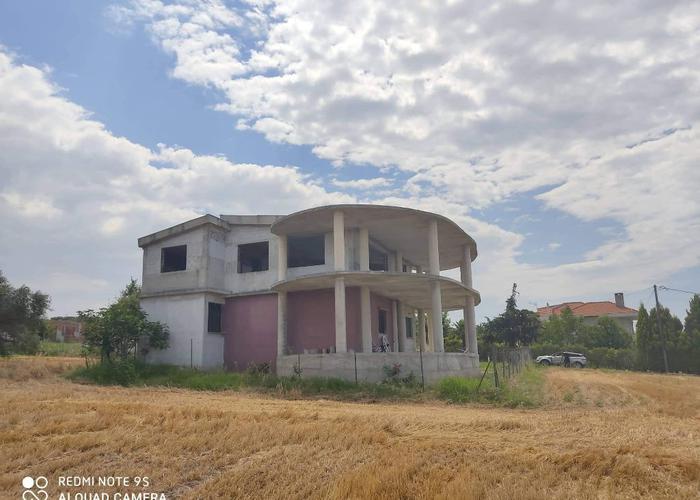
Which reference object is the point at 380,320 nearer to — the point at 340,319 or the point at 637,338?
the point at 340,319

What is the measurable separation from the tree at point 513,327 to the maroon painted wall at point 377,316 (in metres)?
17.7

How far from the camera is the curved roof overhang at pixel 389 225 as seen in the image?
2175cm

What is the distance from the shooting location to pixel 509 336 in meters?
42.3

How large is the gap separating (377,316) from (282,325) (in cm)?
518

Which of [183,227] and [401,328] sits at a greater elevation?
[183,227]

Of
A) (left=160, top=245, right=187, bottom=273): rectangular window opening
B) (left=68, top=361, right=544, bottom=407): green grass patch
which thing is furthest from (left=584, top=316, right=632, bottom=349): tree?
(left=160, top=245, right=187, bottom=273): rectangular window opening

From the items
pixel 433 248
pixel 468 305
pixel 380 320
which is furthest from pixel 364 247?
pixel 468 305

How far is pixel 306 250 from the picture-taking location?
2806 centimetres

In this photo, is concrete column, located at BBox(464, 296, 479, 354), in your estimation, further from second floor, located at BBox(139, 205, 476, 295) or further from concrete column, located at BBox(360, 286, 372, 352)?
concrete column, located at BBox(360, 286, 372, 352)

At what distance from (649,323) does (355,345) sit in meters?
30.6

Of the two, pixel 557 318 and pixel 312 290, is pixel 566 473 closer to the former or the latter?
pixel 312 290

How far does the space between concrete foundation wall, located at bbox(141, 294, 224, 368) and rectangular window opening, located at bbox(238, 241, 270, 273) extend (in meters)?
2.59

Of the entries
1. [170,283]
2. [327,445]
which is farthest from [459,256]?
[327,445]

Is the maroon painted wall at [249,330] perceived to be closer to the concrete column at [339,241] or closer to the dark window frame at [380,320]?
the dark window frame at [380,320]
